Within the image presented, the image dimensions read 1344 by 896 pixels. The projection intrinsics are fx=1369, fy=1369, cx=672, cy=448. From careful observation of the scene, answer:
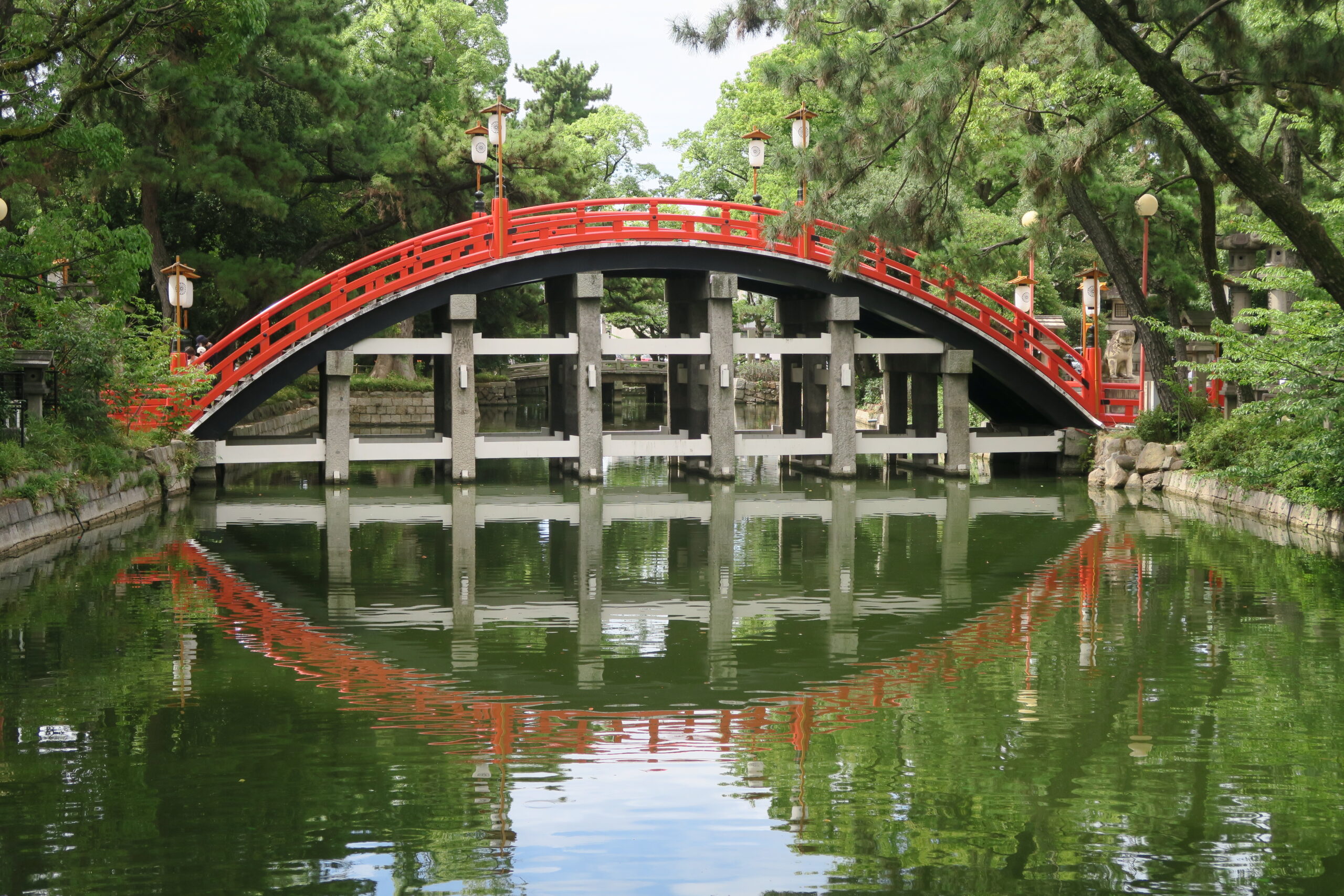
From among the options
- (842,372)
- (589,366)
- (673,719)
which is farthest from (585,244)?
(673,719)

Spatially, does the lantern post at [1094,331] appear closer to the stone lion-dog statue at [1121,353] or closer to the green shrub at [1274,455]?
the stone lion-dog statue at [1121,353]

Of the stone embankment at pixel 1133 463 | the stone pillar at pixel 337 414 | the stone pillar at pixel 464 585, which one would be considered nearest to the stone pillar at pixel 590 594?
the stone pillar at pixel 464 585

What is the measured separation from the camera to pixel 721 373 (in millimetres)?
24234

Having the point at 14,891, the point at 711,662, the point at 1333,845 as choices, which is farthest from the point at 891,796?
the point at 14,891

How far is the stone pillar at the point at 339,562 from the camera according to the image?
12.0 meters

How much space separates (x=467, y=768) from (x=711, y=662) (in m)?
2.96

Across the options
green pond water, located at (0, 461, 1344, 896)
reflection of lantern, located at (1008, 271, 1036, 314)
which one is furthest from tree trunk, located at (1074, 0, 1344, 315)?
reflection of lantern, located at (1008, 271, 1036, 314)

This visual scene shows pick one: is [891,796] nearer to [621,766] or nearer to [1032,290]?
[621,766]

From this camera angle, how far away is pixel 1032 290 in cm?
2577

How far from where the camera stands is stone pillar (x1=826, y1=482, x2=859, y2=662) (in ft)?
34.3

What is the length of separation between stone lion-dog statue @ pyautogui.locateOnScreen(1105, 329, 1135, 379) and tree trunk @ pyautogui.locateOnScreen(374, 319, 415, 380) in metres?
21.8

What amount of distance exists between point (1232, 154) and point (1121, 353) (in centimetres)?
1650

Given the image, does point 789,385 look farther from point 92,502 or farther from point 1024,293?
point 92,502

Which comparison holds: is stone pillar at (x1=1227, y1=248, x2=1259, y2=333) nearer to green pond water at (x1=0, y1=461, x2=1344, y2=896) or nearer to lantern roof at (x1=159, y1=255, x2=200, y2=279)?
green pond water at (x1=0, y1=461, x2=1344, y2=896)
